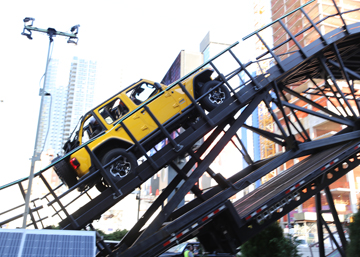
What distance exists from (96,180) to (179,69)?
43118 mm

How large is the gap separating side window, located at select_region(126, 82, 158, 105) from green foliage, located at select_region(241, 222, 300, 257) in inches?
175

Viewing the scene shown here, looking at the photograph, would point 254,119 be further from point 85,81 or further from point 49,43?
point 49,43

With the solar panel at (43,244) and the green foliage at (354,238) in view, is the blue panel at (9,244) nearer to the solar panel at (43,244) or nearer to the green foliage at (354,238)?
the solar panel at (43,244)

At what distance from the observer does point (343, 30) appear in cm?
868

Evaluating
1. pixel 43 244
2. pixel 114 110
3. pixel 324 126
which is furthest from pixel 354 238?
pixel 324 126

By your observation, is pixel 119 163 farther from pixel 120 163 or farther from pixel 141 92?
pixel 141 92

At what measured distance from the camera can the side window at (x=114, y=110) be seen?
7.96 meters

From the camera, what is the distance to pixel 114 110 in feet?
26.6

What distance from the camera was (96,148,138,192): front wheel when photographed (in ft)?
22.9

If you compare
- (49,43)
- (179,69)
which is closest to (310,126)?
(179,69)

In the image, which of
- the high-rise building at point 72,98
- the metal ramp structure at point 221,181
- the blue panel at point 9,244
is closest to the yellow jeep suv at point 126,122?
the metal ramp structure at point 221,181

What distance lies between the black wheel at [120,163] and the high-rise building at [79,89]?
97.6 metres

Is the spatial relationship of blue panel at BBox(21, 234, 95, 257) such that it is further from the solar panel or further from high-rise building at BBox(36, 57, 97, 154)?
high-rise building at BBox(36, 57, 97, 154)

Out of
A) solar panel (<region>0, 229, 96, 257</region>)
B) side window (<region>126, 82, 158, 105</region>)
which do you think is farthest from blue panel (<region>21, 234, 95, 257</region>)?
side window (<region>126, 82, 158, 105</region>)
